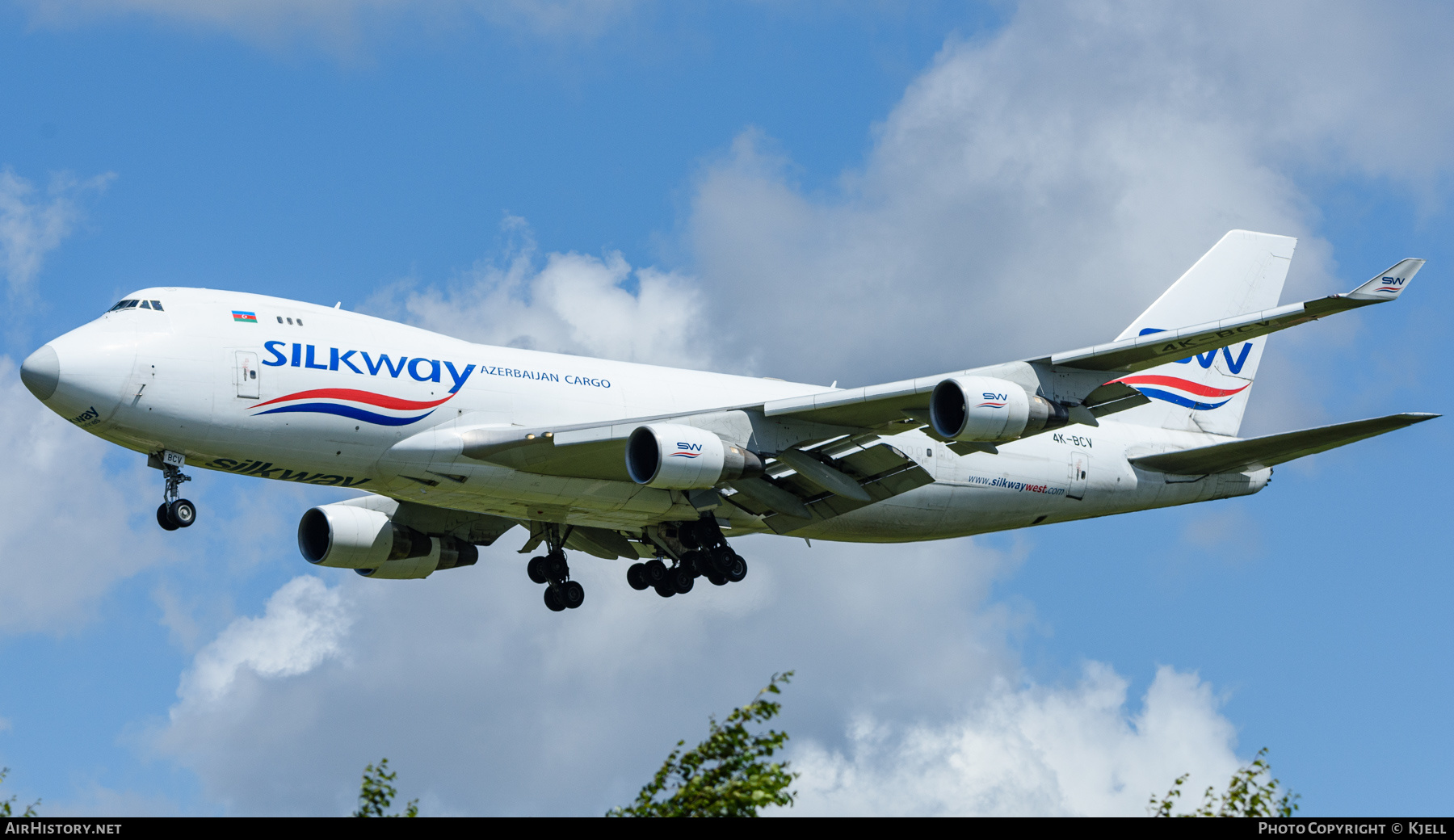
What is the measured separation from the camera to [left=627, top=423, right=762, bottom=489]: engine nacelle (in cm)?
3030

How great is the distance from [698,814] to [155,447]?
17.5 m

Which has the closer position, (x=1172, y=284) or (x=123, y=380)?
(x=123, y=380)

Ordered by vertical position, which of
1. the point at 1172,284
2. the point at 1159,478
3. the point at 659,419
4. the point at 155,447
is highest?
the point at 1172,284

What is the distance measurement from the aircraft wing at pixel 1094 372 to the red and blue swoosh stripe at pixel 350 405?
284 inches

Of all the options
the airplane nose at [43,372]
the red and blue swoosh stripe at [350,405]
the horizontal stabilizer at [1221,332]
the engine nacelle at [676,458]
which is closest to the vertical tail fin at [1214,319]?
the horizontal stabilizer at [1221,332]

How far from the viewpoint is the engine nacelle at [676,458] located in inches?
1193

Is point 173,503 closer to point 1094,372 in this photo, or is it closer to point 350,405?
point 350,405

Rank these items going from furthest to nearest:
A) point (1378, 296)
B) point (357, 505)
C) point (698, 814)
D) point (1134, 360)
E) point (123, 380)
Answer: point (357, 505)
point (1134, 360)
point (123, 380)
point (1378, 296)
point (698, 814)

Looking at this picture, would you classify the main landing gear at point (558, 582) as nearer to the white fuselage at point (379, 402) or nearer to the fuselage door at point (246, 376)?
the white fuselage at point (379, 402)

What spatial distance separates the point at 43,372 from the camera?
28.0 meters

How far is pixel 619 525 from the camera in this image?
117 feet

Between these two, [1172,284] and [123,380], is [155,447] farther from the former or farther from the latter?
[1172,284]
